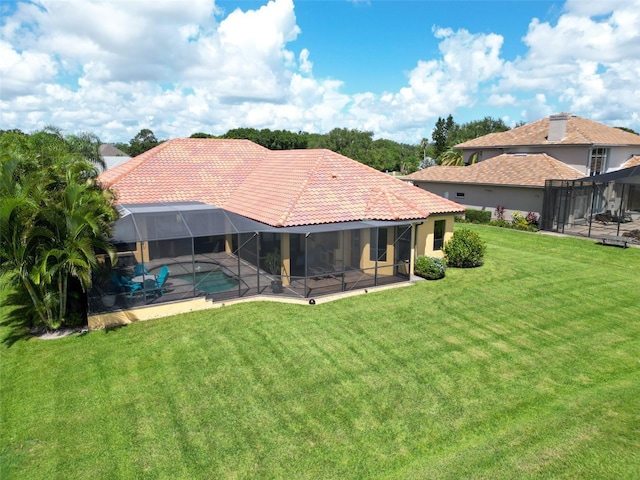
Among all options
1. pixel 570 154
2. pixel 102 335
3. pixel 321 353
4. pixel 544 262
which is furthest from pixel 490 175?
pixel 102 335

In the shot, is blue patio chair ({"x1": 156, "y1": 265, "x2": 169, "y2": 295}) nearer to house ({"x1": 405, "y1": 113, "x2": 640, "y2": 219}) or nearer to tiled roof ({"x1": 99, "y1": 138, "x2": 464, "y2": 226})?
tiled roof ({"x1": 99, "y1": 138, "x2": 464, "y2": 226})

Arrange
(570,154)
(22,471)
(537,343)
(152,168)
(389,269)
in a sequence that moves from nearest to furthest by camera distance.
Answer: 1. (22,471)
2. (537,343)
3. (389,269)
4. (152,168)
5. (570,154)

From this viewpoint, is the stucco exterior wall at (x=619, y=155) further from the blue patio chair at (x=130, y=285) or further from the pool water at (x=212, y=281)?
the blue patio chair at (x=130, y=285)

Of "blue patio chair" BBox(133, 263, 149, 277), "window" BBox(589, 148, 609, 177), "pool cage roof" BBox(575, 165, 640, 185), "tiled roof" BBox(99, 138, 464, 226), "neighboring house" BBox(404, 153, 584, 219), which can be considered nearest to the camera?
"blue patio chair" BBox(133, 263, 149, 277)

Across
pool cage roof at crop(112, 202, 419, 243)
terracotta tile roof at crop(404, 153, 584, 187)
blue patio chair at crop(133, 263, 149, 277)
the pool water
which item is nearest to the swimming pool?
the pool water

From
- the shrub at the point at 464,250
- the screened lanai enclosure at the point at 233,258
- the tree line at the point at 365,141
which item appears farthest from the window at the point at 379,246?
the tree line at the point at 365,141

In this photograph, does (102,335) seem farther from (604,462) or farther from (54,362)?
(604,462)
